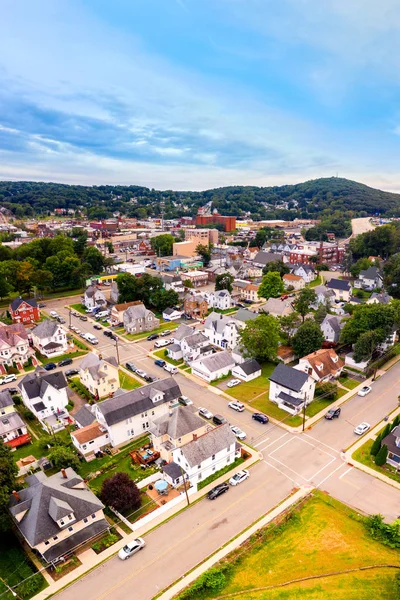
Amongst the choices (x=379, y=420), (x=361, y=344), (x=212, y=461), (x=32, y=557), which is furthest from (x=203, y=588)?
(x=361, y=344)

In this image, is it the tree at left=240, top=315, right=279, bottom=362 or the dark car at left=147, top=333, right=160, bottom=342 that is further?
the dark car at left=147, top=333, right=160, bottom=342

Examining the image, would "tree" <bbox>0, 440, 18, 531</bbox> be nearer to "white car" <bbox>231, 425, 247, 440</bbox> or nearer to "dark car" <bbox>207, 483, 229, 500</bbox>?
"dark car" <bbox>207, 483, 229, 500</bbox>

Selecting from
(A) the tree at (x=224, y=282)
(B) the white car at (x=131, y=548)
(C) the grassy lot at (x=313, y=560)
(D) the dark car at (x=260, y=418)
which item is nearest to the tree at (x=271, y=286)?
(A) the tree at (x=224, y=282)

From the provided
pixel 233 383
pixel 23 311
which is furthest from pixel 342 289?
pixel 23 311

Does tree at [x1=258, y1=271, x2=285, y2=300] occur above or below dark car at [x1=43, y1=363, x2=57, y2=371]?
above

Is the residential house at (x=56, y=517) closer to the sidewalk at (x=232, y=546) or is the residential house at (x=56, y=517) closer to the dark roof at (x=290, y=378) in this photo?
the sidewalk at (x=232, y=546)

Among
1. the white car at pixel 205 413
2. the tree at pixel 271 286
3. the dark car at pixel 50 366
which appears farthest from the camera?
the tree at pixel 271 286

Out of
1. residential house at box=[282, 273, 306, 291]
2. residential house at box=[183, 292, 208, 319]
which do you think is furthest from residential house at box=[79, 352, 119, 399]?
residential house at box=[282, 273, 306, 291]
